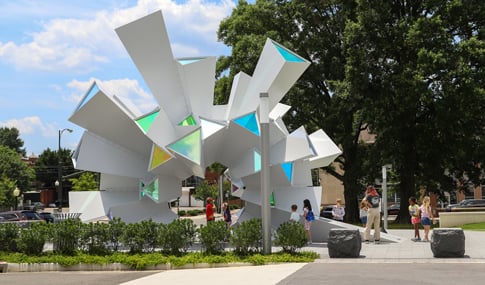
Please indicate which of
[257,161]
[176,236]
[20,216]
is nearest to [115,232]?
[176,236]

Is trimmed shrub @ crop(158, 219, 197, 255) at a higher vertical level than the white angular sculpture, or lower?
lower

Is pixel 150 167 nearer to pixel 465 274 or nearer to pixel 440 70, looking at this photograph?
pixel 465 274

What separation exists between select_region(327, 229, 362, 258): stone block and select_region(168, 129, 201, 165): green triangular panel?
4754 mm

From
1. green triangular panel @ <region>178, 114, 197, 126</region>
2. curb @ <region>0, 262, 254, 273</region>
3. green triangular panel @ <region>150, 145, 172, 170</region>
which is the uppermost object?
green triangular panel @ <region>178, 114, 197, 126</region>

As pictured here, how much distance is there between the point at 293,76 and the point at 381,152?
16.0 m

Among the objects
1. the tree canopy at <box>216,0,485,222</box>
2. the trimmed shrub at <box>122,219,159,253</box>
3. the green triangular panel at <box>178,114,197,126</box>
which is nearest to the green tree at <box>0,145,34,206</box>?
the tree canopy at <box>216,0,485,222</box>

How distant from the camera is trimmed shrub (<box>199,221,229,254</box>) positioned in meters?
15.6

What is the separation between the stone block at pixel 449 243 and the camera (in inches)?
A: 591

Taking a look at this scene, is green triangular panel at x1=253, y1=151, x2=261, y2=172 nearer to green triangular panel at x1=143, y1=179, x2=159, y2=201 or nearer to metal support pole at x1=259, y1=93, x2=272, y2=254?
green triangular panel at x1=143, y1=179, x2=159, y2=201

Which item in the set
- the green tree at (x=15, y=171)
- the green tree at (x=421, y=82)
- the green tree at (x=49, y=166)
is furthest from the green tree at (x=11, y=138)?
the green tree at (x=421, y=82)

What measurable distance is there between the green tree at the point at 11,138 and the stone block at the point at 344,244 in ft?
391

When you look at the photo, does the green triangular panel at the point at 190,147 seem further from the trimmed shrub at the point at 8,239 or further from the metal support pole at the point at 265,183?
the trimmed shrub at the point at 8,239

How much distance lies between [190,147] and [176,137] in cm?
114

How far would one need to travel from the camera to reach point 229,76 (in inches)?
1476
